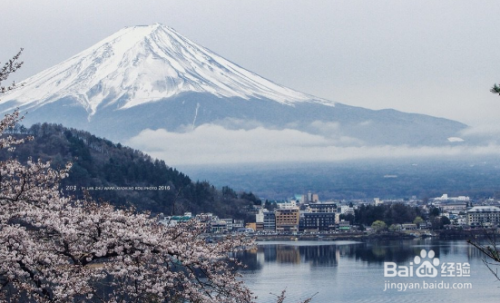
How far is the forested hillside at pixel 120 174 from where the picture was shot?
37.6 meters

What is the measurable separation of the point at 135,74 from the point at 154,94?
4148mm

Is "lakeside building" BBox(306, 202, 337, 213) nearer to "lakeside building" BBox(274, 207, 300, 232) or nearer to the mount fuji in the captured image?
"lakeside building" BBox(274, 207, 300, 232)

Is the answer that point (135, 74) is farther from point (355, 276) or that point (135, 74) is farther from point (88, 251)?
point (88, 251)

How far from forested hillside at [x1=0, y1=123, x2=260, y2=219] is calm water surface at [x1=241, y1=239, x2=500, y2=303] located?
861 centimetres

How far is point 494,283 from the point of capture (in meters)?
19.5

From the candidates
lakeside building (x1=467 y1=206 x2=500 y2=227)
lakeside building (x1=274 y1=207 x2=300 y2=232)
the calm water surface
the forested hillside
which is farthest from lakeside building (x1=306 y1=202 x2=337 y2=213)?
the calm water surface

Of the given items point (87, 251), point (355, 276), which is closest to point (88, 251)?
point (87, 251)

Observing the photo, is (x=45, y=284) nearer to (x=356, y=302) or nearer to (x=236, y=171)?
(x=356, y=302)

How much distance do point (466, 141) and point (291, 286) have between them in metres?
119

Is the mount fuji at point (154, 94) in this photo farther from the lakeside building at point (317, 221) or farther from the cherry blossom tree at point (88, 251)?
the cherry blossom tree at point (88, 251)

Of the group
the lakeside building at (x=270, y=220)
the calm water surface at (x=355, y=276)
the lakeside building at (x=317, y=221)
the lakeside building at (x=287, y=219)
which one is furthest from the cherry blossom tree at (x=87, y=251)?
the lakeside building at (x=287, y=219)

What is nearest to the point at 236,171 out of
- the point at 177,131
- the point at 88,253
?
the point at 177,131

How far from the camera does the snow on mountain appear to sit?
4040 inches

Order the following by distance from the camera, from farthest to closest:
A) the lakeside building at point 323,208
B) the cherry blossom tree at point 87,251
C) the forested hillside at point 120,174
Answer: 1. the lakeside building at point 323,208
2. the forested hillside at point 120,174
3. the cherry blossom tree at point 87,251
